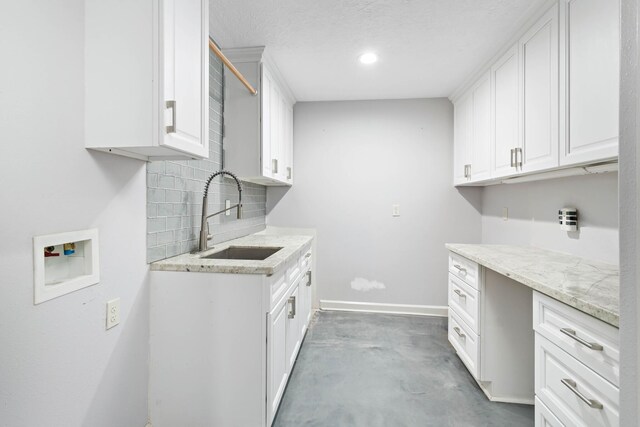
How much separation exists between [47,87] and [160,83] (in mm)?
339

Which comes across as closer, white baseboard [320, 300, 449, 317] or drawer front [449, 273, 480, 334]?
drawer front [449, 273, 480, 334]

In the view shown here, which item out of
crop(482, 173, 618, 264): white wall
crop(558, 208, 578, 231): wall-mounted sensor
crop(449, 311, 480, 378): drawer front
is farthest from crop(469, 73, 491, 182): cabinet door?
crop(449, 311, 480, 378): drawer front

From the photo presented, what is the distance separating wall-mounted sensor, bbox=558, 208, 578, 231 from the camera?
5.75 feet

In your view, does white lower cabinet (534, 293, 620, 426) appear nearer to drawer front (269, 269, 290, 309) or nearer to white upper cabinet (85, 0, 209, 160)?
drawer front (269, 269, 290, 309)

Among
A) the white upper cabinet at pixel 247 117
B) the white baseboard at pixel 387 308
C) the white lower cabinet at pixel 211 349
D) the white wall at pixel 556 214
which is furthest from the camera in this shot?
the white baseboard at pixel 387 308

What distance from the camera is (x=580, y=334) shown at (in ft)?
3.37

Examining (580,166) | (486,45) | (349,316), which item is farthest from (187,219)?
(486,45)

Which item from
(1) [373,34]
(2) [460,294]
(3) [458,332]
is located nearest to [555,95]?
(1) [373,34]

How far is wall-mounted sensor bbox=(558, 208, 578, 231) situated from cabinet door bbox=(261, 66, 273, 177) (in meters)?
2.08

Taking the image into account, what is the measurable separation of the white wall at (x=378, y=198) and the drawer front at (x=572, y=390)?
1.93 metres

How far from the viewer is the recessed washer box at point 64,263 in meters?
0.92

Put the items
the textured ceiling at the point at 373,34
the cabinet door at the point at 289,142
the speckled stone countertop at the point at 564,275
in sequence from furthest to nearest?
the cabinet door at the point at 289,142 < the textured ceiling at the point at 373,34 < the speckled stone countertop at the point at 564,275

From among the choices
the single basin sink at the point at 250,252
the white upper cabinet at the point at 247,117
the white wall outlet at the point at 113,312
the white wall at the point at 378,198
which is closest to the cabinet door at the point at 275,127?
the white upper cabinet at the point at 247,117

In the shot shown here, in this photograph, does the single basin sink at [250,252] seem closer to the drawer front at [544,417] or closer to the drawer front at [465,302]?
the drawer front at [465,302]
